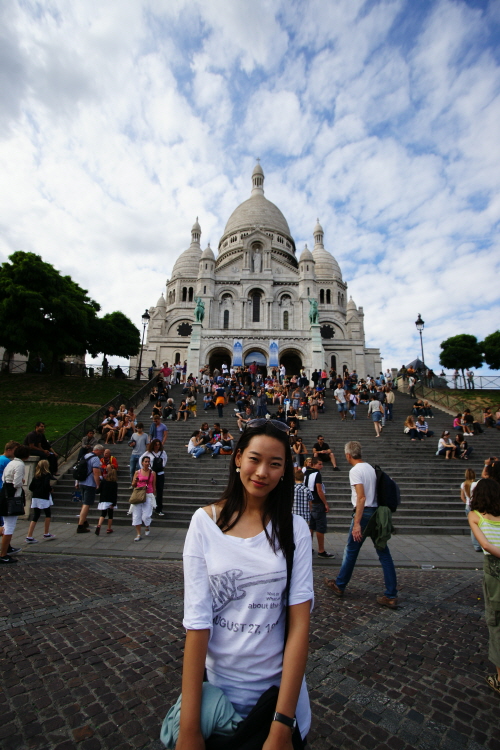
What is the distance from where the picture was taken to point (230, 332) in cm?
3331

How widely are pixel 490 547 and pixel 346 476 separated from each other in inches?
319

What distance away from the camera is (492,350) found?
32.7 m

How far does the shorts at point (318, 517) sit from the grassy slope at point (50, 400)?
425 inches

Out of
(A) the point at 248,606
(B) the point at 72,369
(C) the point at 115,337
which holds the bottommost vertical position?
(A) the point at 248,606

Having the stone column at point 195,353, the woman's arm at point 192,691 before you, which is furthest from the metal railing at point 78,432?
the stone column at point 195,353

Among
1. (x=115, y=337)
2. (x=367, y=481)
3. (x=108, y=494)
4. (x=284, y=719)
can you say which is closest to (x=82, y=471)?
(x=108, y=494)

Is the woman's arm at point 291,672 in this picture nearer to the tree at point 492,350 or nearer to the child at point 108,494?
the child at point 108,494

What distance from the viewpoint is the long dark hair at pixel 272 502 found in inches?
64.6

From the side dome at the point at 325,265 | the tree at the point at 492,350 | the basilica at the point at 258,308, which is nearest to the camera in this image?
the tree at the point at 492,350

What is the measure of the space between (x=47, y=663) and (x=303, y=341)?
1232 inches

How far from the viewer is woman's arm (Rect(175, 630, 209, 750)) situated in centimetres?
129

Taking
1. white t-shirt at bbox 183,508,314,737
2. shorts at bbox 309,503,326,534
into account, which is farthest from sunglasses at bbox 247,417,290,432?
shorts at bbox 309,503,326,534

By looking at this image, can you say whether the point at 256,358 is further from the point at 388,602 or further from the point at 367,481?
the point at 388,602

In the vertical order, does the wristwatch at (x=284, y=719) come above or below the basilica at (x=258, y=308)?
below
